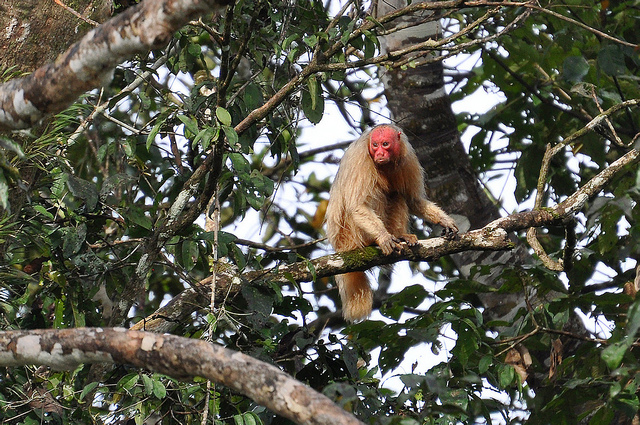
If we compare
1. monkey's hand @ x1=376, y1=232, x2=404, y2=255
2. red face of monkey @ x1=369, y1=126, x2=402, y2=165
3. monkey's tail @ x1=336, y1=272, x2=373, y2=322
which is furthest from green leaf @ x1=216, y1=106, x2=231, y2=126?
monkey's tail @ x1=336, y1=272, x2=373, y2=322

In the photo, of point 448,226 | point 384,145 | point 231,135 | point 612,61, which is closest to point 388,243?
point 448,226

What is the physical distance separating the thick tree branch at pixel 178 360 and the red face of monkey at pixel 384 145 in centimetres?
319

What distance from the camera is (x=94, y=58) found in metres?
2.22

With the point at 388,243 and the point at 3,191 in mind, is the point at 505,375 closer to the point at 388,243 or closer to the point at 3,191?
the point at 388,243

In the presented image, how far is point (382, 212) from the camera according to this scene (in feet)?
17.9

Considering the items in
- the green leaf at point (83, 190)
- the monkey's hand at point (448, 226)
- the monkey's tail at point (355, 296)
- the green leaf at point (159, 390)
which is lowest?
the green leaf at point (159, 390)

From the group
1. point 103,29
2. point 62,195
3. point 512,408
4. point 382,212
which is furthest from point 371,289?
point 103,29

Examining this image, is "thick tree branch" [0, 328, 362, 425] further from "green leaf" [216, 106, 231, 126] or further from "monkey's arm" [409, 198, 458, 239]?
"monkey's arm" [409, 198, 458, 239]

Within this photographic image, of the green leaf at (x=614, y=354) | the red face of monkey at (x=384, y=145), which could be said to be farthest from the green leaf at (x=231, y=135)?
→ the red face of monkey at (x=384, y=145)

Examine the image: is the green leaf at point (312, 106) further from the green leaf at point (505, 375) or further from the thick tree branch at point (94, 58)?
the thick tree branch at point (94, 58)

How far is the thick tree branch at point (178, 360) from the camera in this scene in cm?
204

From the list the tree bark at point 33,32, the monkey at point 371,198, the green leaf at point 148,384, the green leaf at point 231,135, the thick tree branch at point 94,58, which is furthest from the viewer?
the monkey at point 371,198

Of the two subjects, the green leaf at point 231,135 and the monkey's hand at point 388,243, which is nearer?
the green leaf at point 231,135

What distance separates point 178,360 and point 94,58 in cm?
95
